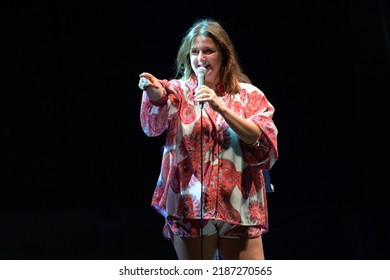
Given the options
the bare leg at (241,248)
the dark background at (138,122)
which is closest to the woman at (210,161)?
the bare leg at (241,248)

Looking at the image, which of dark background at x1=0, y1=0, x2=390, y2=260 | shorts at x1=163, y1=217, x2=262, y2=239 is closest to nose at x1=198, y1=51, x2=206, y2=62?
shorts at x1=163, y1=217, x2=262, y2=239

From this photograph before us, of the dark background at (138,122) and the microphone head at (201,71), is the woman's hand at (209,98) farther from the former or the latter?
the dark background at (138,122)

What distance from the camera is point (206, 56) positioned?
4.86 feet

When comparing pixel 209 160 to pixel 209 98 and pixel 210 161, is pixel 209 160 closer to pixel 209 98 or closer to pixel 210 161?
pixel 210 161

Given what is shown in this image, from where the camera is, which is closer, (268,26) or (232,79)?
(232,79)

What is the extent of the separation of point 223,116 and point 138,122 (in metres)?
1.18

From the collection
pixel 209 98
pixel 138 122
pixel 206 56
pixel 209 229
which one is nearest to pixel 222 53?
pixel 206 56
